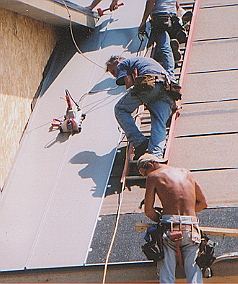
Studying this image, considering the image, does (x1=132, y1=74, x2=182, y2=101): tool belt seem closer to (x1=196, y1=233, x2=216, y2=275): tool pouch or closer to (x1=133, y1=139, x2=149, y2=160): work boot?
(x1=133, y1=139, x2=149, y2=160): work boot

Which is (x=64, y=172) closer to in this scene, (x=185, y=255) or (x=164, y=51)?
(x=164, y=51)

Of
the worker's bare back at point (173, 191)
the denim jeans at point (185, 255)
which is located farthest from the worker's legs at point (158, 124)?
the denim jeans at point (185, 255)

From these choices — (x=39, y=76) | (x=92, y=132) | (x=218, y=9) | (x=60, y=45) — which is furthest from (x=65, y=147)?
(x=218, y=9)

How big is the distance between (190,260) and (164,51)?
3.25m

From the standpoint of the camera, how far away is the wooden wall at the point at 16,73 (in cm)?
784

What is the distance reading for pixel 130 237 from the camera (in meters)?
6.57

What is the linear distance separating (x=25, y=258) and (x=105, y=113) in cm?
231

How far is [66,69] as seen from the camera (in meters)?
9.17

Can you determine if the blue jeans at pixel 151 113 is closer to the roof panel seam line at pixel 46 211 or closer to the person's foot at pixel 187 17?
the roof panel seam line at pixel 46 211

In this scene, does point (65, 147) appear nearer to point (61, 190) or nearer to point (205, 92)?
point (61, 190)

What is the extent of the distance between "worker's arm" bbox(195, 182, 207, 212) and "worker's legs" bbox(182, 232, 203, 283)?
12.4 inches

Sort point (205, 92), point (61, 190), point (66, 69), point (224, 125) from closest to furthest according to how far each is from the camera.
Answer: point (61, 190), point (224, 125), point (205, 92), point (66, 69)

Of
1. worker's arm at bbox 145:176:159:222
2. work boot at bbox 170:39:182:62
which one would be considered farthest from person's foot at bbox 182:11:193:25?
worker's arm at bbox 145:176:159:222

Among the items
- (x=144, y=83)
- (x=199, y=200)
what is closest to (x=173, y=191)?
(x=199, y=200)
